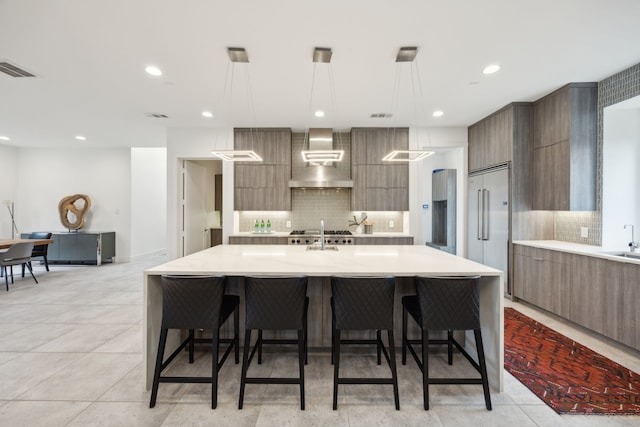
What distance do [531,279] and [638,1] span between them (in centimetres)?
301

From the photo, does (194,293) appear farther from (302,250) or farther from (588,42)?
(588,42)

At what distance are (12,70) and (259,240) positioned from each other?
369cm

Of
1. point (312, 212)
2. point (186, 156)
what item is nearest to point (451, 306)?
point (312, 212)

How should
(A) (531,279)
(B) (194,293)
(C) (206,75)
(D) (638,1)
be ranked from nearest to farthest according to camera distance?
(B) (194,293) → (D) (638,1) → (C) (206,75) → (A) (531,279)

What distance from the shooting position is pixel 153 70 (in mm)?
3264

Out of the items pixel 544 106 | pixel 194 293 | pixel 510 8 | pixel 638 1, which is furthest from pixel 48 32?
Result: pixel 544 106

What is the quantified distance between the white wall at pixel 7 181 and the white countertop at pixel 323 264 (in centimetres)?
784

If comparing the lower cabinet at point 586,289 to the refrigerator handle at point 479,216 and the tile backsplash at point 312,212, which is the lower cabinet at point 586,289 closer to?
the refrigerator handle at point 479,216

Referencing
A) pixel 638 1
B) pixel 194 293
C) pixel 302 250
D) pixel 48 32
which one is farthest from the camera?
pixel 302 250

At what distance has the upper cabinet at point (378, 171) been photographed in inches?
215

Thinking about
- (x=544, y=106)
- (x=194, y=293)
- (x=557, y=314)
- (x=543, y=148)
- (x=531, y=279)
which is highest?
(x=544, y=106)

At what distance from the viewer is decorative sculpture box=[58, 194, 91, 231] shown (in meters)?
7.09

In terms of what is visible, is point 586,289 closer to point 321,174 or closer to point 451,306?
point 451,306

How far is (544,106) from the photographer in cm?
402
